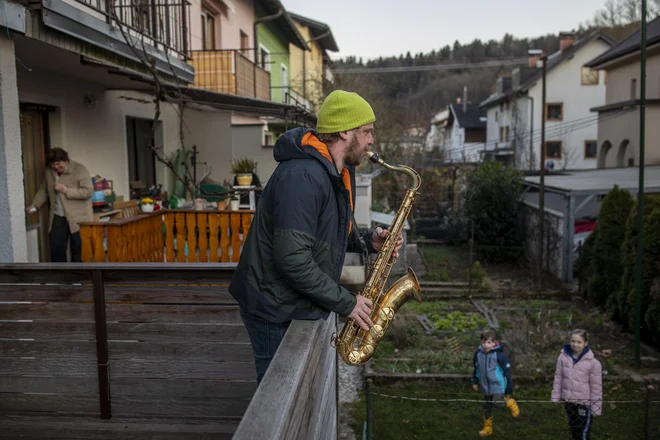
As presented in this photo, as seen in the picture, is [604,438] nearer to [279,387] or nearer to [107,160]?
[279,387]

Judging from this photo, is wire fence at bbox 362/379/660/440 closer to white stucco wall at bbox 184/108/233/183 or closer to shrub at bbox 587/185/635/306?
shrub at bbox 587/185/635/306

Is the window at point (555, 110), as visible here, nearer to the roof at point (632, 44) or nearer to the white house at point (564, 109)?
the white house at point (564, 109)

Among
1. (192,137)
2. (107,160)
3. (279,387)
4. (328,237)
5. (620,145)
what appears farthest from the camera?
(620,145)

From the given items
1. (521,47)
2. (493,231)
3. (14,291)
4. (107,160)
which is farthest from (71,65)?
(521,47)

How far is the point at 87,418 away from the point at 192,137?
1020 centimetres

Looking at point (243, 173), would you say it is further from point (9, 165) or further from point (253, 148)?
point (9, 165)

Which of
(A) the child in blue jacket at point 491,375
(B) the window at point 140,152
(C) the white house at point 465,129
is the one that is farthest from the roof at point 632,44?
(C) the white house at point 465,129

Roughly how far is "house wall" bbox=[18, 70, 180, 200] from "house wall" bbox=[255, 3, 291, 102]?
350 inches

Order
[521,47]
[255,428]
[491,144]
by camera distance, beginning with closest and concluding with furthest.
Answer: [255,428] < [491,144] < [521,47]

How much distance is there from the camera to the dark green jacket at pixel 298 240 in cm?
246

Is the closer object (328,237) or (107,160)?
(328,237)

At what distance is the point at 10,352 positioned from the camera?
385cm

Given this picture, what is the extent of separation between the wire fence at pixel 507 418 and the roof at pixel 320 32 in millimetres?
19436

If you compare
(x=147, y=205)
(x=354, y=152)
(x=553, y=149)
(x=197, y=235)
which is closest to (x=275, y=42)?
(x=147, y=205)
